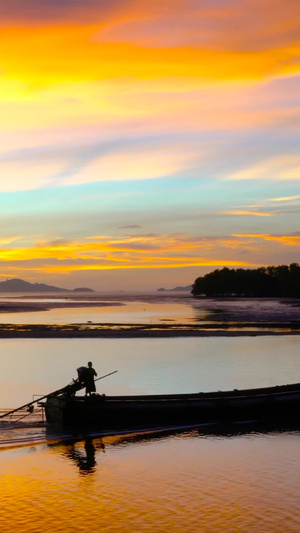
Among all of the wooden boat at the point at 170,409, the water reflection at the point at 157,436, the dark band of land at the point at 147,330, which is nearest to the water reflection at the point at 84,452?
the water reflection at the point at 157,436

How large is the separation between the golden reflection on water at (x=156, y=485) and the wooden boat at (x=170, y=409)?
1.61 metres

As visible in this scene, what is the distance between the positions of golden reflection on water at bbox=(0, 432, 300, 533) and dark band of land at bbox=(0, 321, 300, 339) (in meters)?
47.8

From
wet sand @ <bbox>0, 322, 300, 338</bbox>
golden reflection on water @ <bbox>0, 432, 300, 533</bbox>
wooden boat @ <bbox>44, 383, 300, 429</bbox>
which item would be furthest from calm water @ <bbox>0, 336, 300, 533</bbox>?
wet sand @ <bbox>0, 322, 300, 338</bbox>

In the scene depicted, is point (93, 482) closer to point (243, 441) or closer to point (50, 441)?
point (50, 441)

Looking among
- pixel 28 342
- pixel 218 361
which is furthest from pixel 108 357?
pixel 28 342

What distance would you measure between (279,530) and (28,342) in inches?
2161

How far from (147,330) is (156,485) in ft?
193

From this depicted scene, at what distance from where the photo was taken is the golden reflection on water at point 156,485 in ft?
59.5

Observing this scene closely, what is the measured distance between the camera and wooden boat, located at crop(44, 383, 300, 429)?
29.6 meters

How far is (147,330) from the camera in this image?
80562 mm

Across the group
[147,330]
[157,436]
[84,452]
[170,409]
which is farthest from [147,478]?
[147,330]

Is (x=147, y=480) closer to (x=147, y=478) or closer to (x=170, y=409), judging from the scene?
(x=147, y=478)

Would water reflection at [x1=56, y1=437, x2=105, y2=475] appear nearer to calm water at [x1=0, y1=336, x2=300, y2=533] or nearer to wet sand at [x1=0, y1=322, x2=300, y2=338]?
calm water at [x1=0, y1=336, x2=300, y2=533]

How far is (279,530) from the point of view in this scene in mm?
17406
